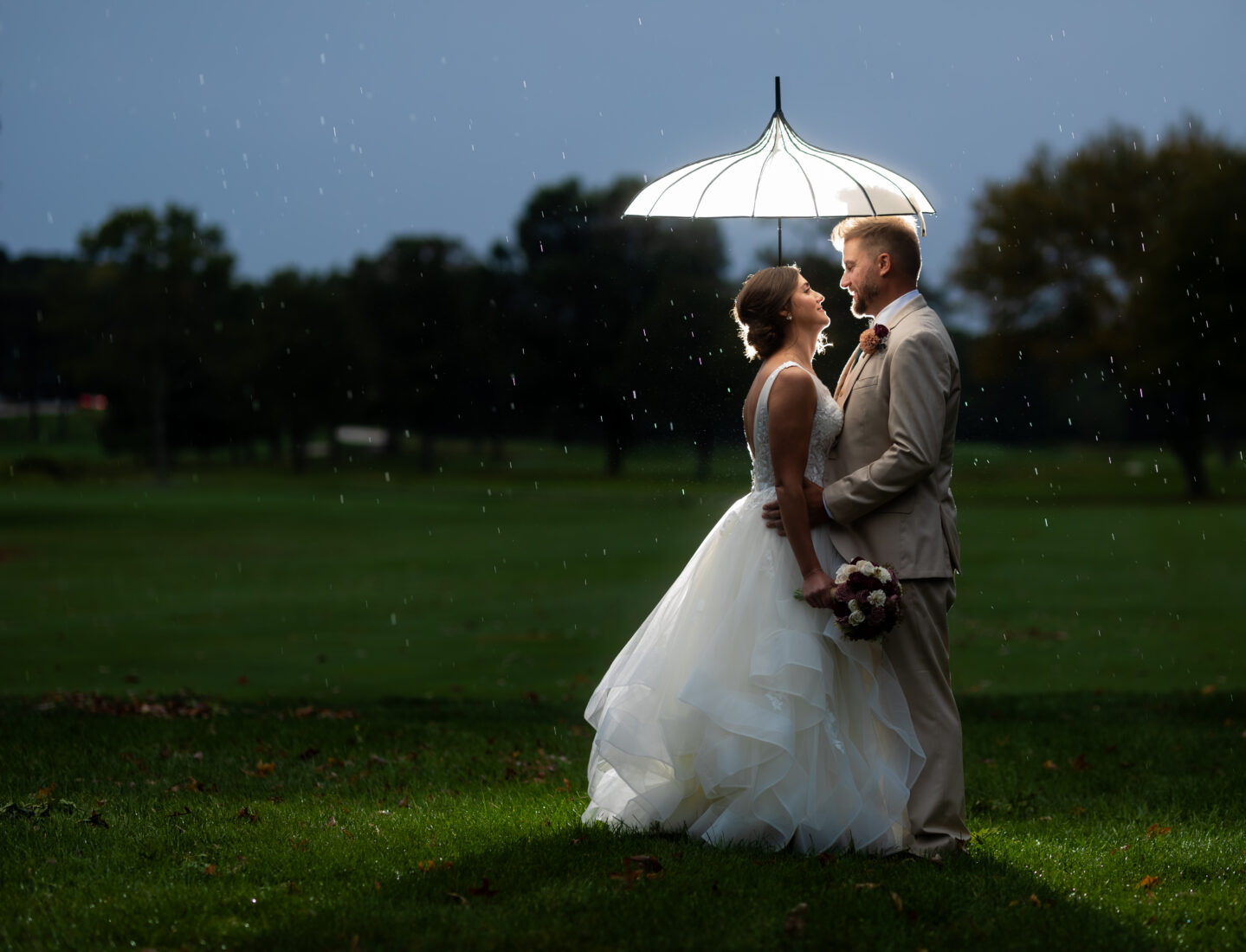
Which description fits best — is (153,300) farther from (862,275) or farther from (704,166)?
(862,275)

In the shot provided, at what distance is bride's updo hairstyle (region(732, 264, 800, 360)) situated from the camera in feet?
17.4

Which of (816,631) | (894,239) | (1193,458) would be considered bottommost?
(1193,458)

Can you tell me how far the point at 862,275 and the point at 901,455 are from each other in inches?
34.6

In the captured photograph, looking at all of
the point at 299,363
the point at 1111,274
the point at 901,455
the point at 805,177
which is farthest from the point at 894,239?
the point at 299,363

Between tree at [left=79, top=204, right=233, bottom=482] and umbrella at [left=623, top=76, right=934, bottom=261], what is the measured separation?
57.9 meters

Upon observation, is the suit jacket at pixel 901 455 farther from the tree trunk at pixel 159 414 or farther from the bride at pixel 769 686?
the tree trunk at pixel 159 414

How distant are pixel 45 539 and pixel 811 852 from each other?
30.6m

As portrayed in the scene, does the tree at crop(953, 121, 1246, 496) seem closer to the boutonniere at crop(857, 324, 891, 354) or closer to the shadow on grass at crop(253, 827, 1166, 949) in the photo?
the boutonniere at crop(857, 324, 891, 354)

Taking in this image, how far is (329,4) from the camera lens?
182625mm

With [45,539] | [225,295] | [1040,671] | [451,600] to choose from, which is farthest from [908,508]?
[225,295]

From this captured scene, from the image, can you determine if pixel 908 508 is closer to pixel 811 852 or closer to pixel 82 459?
pixel 811 852

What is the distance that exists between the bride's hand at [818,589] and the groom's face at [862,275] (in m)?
1.19

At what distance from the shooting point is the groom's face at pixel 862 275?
17.9 ft

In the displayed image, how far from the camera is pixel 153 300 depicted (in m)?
60.4
